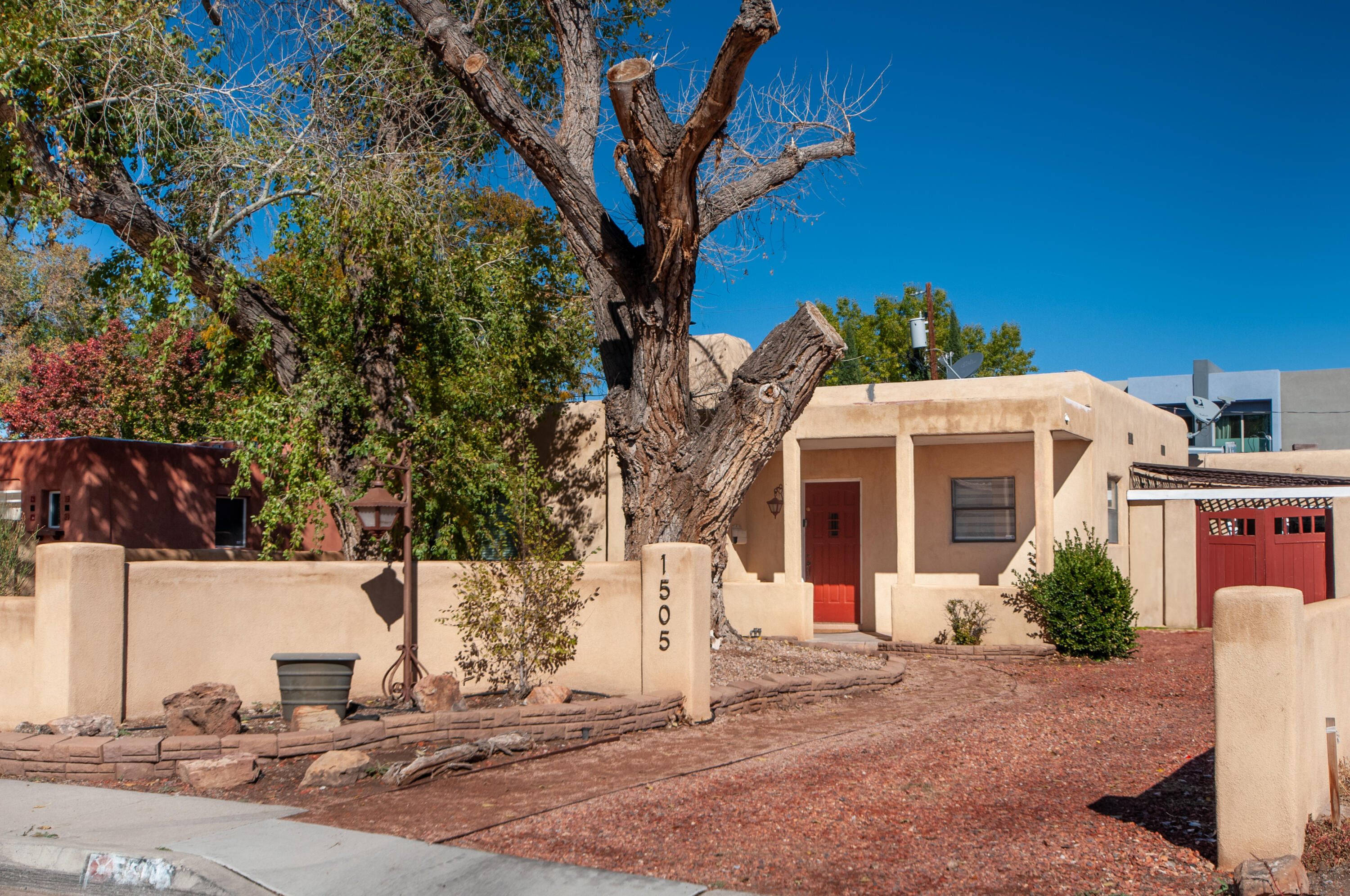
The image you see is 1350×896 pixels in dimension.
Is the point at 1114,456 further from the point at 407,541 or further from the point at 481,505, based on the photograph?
the point at 407,541

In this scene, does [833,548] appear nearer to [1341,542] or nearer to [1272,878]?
[1341,542]

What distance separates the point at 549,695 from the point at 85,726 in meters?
3.46

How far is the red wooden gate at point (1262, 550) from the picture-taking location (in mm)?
17172

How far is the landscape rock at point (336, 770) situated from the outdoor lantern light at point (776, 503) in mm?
9651

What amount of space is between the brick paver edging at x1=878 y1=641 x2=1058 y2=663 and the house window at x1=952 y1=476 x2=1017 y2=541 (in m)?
2.28

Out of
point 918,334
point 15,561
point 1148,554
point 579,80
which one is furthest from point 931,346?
point 15,561

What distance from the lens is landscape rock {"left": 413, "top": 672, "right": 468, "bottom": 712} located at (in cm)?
907

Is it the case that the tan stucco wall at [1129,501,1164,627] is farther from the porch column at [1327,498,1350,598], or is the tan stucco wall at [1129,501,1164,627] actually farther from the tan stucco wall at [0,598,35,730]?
the tan stucco wall at [0,598,35,730]

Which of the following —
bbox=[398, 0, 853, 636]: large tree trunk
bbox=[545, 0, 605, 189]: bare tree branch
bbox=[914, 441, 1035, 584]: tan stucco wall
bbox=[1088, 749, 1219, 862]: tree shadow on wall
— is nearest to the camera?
bbox=[1088, 749, 1219, 862]: tree shadow on wall

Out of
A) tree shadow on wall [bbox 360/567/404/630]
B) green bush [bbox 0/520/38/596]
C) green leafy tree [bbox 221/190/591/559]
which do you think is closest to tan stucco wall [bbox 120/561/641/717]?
tree shadow on wall [bbox 360/567/404/630]

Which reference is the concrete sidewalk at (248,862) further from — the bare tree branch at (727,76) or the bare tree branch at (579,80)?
the bare tree branch at (579,80)

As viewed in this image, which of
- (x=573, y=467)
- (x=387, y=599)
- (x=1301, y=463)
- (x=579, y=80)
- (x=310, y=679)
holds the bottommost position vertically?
(x=310, y=679)

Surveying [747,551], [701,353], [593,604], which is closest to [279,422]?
[593,604]

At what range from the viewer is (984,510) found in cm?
1625
